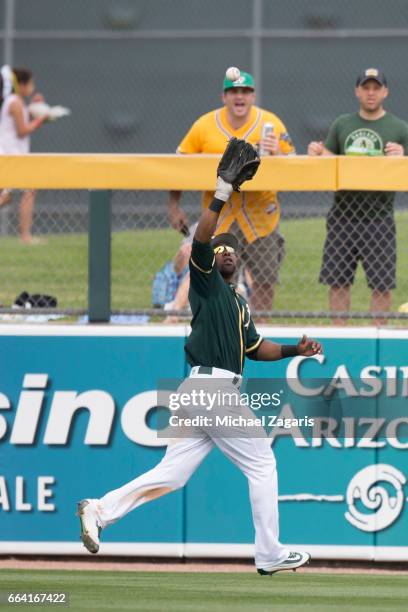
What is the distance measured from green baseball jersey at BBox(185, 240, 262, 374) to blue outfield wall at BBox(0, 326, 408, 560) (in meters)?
1.22

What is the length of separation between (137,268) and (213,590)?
266 centimetres

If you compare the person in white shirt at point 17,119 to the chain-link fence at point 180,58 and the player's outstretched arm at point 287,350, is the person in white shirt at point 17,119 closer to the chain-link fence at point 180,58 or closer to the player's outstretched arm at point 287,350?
the chain-link fence at point 180,58

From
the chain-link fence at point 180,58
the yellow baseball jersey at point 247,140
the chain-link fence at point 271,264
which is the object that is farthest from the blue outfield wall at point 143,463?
the chain-link fence at point 180,58

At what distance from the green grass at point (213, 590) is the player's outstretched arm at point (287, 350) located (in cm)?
130

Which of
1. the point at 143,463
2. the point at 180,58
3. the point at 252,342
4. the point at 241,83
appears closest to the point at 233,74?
the point at 241,83

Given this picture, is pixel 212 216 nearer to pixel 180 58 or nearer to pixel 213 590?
pixel 213 590

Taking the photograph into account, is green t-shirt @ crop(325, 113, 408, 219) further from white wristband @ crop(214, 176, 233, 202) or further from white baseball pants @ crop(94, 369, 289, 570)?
white baseball pants @ crop(94, 369, 289, 570)

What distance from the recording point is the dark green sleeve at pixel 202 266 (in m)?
7.50

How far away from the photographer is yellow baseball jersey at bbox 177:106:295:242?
9.39 metres

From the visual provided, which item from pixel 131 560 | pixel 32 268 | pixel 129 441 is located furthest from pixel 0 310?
pixel 131 560

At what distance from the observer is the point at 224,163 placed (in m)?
7.60

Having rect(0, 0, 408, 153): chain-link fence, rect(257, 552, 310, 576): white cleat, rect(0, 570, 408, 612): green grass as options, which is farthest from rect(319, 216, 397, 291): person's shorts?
rect(0, 0, 408, 153): chain-link fence

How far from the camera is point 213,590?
8.02 metres

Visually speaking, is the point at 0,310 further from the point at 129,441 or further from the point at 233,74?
the point at 233,74
